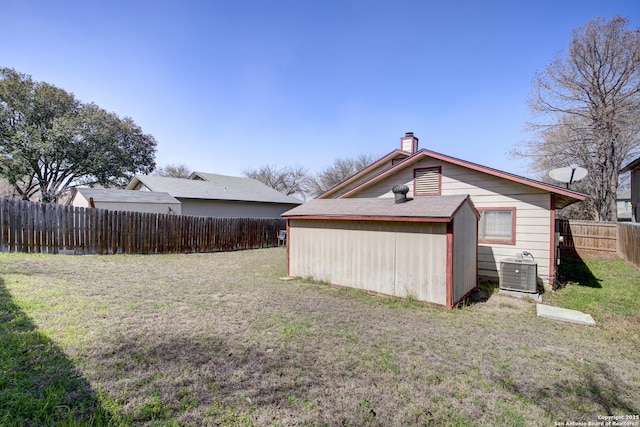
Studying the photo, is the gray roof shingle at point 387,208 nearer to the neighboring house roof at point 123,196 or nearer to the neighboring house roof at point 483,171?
the neighboring house roof at point 483,171

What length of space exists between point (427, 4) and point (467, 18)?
1.40 metres

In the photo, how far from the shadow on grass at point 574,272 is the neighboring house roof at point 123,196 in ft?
58.6

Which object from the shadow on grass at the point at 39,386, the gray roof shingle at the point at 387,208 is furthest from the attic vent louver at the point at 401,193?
the shadow on grass at the point at 39,386

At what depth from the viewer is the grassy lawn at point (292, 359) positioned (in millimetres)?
2398

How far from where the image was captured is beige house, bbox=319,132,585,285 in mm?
7293

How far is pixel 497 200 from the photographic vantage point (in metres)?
7.87

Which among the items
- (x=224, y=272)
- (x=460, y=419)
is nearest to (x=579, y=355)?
(x=460, y=419)

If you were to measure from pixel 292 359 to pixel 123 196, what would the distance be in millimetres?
16203

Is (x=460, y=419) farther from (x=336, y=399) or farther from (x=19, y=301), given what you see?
(x=19, y=301)

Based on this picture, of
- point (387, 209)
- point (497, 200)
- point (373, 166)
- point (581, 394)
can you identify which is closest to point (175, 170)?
point (373, 166)

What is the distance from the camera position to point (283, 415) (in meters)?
2.36

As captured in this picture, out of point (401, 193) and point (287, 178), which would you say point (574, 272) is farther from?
point (287, 178)

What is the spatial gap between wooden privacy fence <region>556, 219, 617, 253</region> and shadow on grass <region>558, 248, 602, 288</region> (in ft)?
1.40

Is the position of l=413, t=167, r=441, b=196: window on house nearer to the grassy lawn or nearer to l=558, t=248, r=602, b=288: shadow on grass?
the grassy lawn
